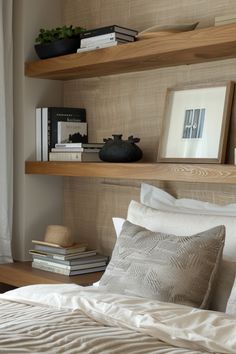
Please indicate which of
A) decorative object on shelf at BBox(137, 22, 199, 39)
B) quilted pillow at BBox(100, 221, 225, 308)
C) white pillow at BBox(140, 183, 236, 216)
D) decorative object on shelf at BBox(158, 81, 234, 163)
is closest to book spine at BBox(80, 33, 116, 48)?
decorative object on shelf at BBox(137, 22, 199, 39)

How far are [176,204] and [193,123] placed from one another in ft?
1.25

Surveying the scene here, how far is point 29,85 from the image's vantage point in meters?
3.68

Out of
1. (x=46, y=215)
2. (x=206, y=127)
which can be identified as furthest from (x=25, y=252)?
(x=206, y=127)

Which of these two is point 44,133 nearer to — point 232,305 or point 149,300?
point 149,300

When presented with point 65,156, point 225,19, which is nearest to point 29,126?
point 65,156

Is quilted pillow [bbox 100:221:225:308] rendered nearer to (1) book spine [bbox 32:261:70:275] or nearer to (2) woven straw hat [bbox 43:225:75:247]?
(1) book spine [bbox 32:261:70:275]

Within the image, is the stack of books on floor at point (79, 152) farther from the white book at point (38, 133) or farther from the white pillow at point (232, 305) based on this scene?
the white pillow at point (232, 305)

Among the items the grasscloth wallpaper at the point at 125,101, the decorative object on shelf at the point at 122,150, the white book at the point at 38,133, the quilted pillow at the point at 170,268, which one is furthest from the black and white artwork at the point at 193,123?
the white book at the point at 38,133

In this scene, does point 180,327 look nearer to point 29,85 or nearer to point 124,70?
point 124,70

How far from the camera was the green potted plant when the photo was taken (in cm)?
340

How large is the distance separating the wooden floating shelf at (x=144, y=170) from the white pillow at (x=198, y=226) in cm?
16

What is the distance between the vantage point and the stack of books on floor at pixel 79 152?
342cm

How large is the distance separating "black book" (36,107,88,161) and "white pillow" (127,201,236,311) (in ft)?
2.74

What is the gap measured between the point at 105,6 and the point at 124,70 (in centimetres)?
42
